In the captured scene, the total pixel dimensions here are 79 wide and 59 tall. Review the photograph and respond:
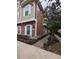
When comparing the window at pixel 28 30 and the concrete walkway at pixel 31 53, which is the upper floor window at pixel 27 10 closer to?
the window at pixel 28 30

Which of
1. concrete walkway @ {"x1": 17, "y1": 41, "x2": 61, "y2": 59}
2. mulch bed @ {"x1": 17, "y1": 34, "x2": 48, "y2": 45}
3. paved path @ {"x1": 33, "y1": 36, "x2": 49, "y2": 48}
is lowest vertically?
concrete walkway @ {"x1": 17, "y1": 41, "x2": 61, "y2": 59}

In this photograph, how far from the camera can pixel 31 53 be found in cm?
242

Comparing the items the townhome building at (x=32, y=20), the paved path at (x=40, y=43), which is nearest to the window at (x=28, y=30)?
the townhome building at (x=32, y=20)

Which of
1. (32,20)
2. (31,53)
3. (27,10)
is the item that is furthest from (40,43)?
(27,10)

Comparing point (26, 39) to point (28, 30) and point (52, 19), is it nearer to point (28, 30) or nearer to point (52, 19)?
point (28, 30)

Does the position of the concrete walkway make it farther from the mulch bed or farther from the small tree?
the small tree

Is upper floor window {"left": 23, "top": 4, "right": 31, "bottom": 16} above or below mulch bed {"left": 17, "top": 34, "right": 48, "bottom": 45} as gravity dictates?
above

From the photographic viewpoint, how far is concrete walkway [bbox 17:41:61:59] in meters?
2.39

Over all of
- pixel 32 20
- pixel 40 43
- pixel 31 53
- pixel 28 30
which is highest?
pixel 32 20

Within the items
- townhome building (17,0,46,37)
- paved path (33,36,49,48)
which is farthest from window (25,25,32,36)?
paved path (33,36,49,48)
